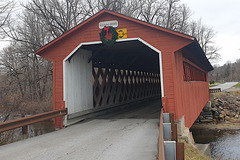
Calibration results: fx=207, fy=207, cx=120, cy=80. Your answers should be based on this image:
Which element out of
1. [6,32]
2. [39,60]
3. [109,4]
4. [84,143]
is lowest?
[84,143]

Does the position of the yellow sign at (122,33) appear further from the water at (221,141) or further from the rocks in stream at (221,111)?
the rocks in stream at (221,111)

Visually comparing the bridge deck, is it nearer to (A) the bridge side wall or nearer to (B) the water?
(A) the bridge side wall

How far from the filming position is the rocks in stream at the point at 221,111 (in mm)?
19802

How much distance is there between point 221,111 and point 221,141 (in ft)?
29.7

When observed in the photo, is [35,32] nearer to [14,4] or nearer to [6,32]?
[6,32]

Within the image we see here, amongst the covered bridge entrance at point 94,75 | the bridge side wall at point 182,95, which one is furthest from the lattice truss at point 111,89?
the bridge side wall at point 182,95

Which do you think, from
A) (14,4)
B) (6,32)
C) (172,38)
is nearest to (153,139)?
(172,38)

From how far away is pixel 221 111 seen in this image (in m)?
21.4

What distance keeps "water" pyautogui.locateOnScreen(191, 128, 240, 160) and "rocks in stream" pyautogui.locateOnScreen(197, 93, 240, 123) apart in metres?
3.55

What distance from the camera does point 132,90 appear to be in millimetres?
14688

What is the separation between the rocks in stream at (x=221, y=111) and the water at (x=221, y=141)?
3545mm

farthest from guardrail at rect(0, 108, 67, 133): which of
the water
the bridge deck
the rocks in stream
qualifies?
the rocks in stream

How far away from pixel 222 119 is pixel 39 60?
18863mm

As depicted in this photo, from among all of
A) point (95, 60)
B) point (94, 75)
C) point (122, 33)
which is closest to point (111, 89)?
point (94, 75)
